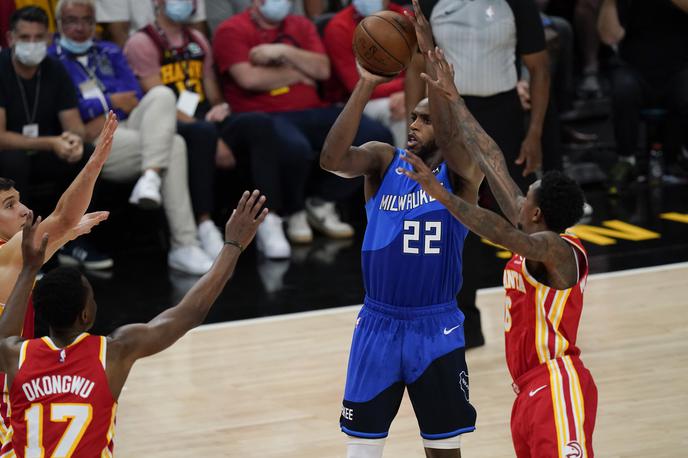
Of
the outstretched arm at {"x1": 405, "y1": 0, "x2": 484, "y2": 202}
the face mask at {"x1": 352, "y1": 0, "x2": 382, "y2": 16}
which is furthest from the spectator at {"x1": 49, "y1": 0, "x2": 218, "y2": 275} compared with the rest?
the outstretched arm at {"x1": 405, "y1": 0, "x2": 484, "y2": 202}

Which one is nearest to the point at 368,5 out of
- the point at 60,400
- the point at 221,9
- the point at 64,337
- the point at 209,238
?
the point at 221,9

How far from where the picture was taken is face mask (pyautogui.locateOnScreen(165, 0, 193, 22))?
9.19m

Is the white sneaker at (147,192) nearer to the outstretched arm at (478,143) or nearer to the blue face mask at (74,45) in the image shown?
the blue face mask at (74,45)

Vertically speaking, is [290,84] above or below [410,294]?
below

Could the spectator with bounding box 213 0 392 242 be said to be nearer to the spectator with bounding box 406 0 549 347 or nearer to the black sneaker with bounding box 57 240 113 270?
the black sneaker with bounding box 57 240 113 270

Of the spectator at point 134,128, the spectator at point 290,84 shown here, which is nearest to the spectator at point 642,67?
the spectator at point 290,84

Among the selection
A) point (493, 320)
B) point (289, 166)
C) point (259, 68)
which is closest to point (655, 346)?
point (493, 320)

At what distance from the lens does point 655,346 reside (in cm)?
684

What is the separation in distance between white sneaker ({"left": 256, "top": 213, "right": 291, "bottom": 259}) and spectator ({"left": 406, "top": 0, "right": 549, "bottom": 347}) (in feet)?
7.61

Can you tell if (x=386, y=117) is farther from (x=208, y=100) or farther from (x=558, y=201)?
(x=558, y=201)

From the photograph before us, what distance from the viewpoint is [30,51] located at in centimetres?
834

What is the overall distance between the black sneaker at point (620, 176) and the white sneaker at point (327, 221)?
2.43m

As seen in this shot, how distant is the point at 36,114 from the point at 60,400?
5.08 metres

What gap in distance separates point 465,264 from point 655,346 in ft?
3.74
